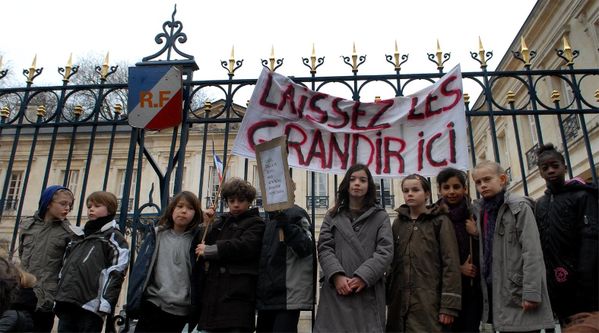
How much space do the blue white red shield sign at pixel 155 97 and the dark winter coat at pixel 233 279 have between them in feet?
4.81

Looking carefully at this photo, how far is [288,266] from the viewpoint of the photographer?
329 centimetres

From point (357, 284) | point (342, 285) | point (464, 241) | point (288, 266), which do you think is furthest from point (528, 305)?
point (288, 266)

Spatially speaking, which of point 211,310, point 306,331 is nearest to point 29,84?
point 211,310

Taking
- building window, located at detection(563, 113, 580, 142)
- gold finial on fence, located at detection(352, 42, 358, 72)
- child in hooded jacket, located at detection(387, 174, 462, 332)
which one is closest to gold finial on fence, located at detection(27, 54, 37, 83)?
gold finial on fence, located at detection(352, 42, 358, 72)

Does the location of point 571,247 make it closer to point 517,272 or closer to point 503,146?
point 517,272

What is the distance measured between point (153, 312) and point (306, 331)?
10194 millimetres

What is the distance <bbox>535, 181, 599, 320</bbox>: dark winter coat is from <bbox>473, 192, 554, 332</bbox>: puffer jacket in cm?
26

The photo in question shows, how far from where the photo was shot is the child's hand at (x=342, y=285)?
9.78 feet

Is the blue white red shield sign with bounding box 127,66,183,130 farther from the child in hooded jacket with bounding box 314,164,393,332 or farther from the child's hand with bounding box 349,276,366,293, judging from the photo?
the child's hand with bounding box 349,276,366,293

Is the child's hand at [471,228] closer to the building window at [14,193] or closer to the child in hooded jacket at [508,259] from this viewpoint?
the child in hooded jacket at [508,259]

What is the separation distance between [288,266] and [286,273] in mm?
57

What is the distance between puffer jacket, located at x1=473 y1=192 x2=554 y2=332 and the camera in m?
2.83

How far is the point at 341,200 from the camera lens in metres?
3.47

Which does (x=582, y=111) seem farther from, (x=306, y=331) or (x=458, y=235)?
(x=306, y=331)
